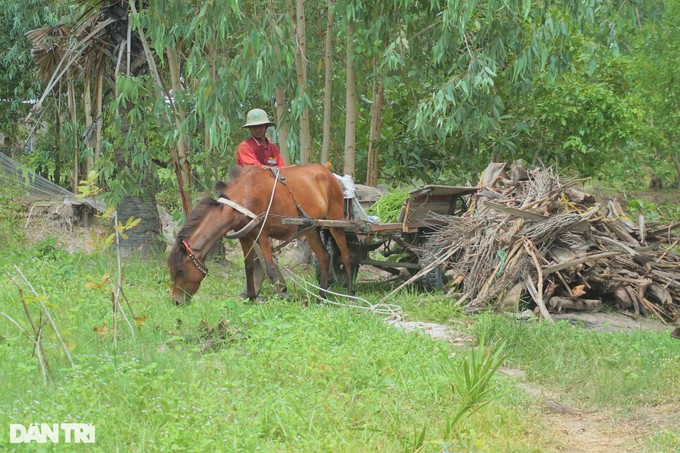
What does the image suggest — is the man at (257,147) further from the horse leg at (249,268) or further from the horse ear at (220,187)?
the horse leg at (249,268)

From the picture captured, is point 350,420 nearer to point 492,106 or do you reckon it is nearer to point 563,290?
point 563,290

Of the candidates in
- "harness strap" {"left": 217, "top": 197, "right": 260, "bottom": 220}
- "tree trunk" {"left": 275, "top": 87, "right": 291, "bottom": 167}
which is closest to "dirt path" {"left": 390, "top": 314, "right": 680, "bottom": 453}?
"harness strap" {"left": 217, "top": 197, "right": 260, "bottom": 220}

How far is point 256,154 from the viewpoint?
8.45m

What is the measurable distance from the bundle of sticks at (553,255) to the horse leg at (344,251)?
107cm

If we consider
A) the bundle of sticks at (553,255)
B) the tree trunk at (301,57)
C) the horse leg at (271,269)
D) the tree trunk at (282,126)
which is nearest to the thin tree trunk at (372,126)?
the tree trunk at (301,57)

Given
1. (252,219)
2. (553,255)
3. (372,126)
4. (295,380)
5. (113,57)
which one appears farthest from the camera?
(372,126)

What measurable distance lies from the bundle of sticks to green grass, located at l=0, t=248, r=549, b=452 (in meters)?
1.95

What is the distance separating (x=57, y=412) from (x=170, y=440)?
0.72 meters

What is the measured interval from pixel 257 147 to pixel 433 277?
283 centimetres

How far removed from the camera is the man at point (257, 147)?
27.1 ft

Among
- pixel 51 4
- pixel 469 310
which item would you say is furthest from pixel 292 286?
pixel 51 4

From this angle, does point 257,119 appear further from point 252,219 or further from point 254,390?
point 254,390

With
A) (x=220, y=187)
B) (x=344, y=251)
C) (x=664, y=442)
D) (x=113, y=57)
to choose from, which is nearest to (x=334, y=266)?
(x=344, y=251)

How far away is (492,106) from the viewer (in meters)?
9.50
